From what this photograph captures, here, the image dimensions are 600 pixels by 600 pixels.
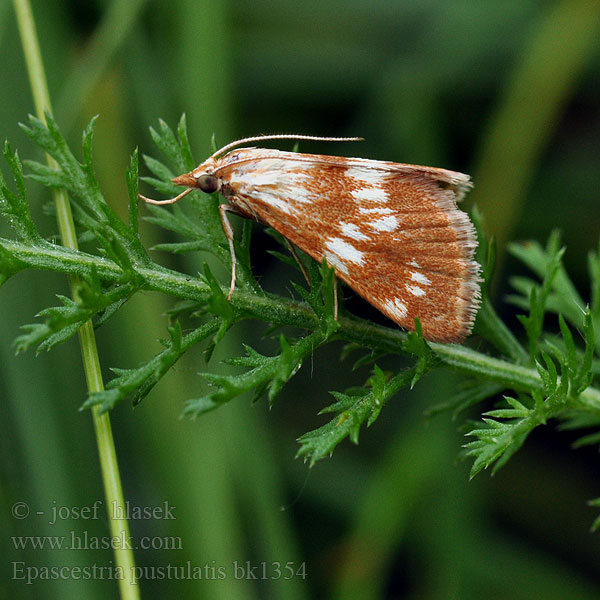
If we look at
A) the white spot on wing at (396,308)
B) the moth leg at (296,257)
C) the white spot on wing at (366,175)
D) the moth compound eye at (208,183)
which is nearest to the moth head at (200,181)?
the moth compound eye at (208,183)

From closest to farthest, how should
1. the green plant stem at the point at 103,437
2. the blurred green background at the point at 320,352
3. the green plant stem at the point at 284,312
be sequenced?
the green plant stem at the point at 284,312
the green plant stem at the point at 103,437
the blurred green background at the point at 320,352

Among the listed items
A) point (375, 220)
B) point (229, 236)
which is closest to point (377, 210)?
point (375, 220)

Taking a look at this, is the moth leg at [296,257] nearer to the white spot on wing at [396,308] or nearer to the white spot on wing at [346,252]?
the white spot on wing at [346,252]

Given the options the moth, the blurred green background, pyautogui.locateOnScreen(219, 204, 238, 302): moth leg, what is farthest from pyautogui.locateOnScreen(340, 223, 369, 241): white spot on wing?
the blurred green background

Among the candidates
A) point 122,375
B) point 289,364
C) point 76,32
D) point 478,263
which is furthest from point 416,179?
point 76,32

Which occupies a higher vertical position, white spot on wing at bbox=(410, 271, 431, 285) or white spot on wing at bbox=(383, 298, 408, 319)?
white spot on wing at bbox=(410, 271, 431, 285)

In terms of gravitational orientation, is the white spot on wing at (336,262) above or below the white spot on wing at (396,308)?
above

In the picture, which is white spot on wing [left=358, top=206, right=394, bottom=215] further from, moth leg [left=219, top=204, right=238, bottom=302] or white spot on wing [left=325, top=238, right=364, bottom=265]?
moth leg [left=219, top=204, right=238, bottom=302]
